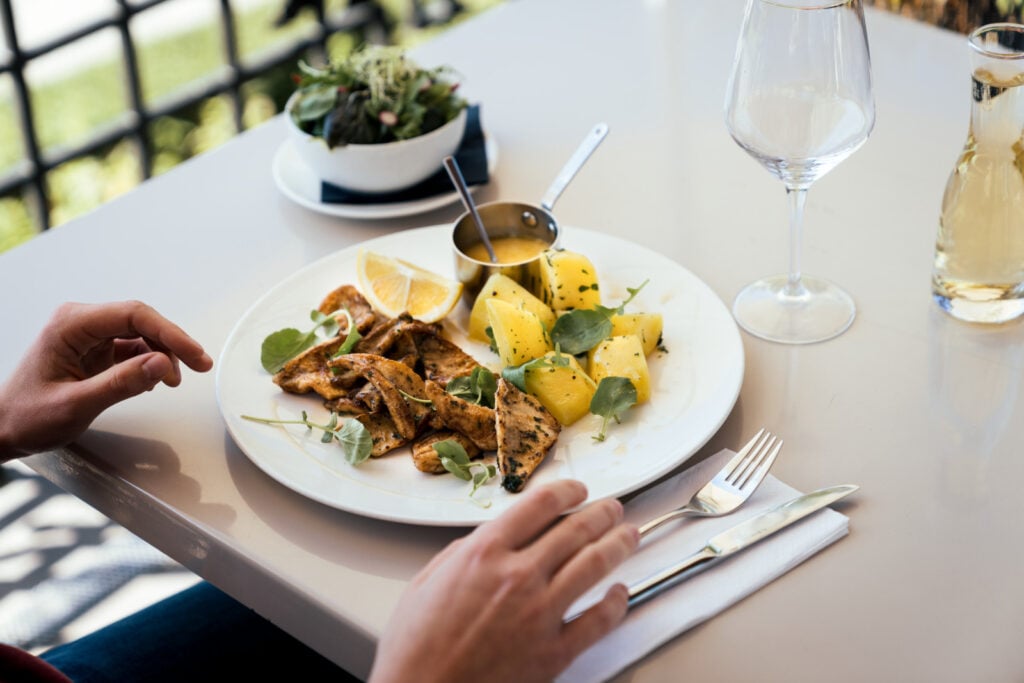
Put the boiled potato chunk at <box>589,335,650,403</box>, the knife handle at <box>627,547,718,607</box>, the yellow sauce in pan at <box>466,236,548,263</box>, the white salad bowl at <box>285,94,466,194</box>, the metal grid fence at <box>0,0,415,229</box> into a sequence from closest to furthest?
the knife handle at <box>627,547,718,607</box> < the boiled potato chunk at <box>589,335,650,403</box> < the yellow sauce in pan at <box>466,236,548,263</box> < the white salad bowl at <box>285,94,466,194</box> < the metal grid fence at <box>0,0,415,229</box>

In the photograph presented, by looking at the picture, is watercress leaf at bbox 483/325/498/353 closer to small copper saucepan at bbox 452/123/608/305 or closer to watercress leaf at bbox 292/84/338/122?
small copper saucepan at bbox 452/123/608/305

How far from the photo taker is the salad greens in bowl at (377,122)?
1542 mm

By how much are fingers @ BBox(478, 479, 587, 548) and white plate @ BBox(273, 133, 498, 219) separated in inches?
28.9

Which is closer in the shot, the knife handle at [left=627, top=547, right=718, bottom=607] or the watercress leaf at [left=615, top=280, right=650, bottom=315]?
the knife handle at [left=627, top=547, right=718, bottom=607]

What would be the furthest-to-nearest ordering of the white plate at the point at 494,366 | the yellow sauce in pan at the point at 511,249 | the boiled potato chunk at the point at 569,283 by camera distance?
the yellow sauce in pan at the point at 511,249, the boiled potato chunk at the point at 569,283, the white plate at the point at 494,366

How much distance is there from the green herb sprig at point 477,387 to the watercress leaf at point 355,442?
0.11 m

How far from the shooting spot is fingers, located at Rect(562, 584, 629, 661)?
2.82 ft

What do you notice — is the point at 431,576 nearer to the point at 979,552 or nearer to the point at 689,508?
the point at 689,508

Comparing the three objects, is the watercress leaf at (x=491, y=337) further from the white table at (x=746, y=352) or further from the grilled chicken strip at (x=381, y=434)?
the white table at (x=746, y=352)

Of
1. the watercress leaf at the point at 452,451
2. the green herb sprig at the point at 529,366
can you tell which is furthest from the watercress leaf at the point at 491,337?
the watercress leaf at the point at 452,451

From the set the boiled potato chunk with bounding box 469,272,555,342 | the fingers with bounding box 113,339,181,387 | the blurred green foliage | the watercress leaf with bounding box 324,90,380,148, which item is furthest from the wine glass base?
the blurred green foliage

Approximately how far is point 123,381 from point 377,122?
2.07 feet

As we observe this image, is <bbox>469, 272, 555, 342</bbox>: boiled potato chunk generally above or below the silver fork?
above

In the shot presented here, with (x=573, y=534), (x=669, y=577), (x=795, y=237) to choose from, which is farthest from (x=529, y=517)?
(x=795, y=237)
